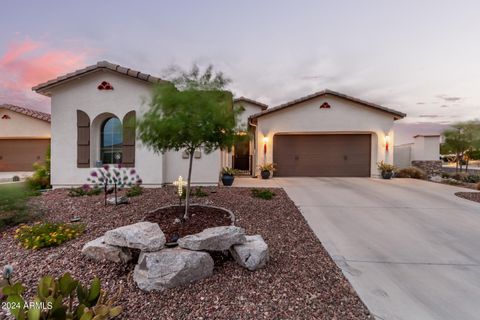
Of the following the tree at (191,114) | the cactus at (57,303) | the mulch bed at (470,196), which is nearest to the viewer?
the cactus at (57,303)

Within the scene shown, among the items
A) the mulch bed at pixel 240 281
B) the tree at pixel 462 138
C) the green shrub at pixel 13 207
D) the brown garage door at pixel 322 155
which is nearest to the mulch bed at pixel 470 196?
the brown garage door at pixel 322 155

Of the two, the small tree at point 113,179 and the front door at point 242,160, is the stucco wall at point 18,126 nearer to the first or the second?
the small tree at point 113,179

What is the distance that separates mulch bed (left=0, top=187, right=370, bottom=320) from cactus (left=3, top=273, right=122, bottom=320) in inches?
13.2

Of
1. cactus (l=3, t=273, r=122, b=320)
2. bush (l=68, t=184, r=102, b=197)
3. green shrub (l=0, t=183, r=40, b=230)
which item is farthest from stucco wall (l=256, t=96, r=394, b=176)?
cactus (l=3, t=273, r=122, b=320)

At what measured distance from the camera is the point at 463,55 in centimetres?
905

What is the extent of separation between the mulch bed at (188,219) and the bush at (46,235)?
1.26m

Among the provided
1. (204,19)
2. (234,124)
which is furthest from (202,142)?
(204,19)

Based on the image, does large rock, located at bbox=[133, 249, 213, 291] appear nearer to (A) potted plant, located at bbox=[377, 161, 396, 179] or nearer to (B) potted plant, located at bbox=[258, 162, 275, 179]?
(B) potted plant, located at bbox=[258, 162, 275, 179]

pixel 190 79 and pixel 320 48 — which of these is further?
pixel 320 48

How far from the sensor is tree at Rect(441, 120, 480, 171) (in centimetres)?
1320

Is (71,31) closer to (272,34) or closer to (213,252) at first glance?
(272,34)

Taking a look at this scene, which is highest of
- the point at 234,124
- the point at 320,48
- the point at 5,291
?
the point at 320,48

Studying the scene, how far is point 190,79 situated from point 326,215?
14.5ft

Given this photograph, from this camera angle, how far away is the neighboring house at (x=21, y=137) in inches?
545
